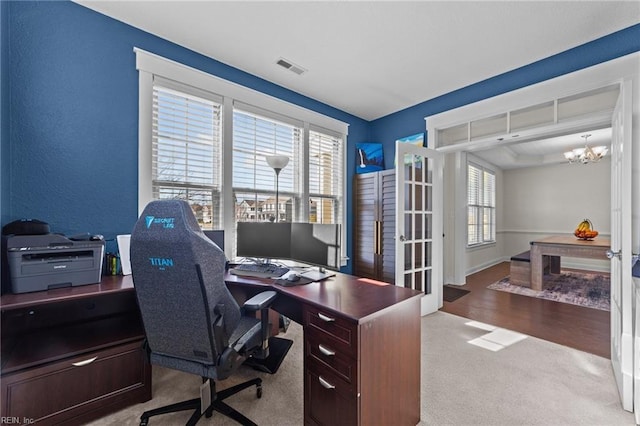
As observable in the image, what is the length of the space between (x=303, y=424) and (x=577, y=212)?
7910 millimetres

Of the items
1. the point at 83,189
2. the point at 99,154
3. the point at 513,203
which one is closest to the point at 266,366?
the point at 83,189

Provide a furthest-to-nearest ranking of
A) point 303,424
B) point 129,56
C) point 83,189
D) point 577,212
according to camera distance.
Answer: point 577,212
point 129,56
point 83,189
point 303,424

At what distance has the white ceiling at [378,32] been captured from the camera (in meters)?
2.07

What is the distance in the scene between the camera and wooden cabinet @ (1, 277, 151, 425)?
1464mm

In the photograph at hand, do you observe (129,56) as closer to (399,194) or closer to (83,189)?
(83,189)

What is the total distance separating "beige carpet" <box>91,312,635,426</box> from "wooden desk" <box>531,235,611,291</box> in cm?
234

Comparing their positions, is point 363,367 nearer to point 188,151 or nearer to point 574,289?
point 188,151

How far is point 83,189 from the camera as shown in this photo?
6.82 ft

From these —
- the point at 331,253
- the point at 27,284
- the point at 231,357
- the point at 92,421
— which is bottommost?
the point at 92,421

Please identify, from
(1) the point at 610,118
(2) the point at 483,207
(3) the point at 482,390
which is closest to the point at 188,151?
(3) the point at 482,390

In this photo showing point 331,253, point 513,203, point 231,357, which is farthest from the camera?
point 513,203

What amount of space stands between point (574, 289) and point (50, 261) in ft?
22.0

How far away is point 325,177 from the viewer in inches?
152

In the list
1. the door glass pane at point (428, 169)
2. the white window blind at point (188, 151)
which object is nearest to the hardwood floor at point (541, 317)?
the door glass pane at point (428, 169)
